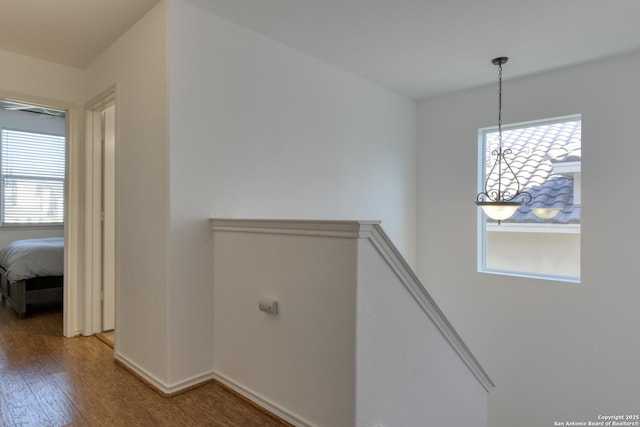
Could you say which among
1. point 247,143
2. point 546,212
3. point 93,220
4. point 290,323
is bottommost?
point 290,323

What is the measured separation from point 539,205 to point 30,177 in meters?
7.15

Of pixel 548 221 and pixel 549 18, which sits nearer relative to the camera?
pixel 549 18

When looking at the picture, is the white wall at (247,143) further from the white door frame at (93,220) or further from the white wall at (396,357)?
the white door frame at (93,220)

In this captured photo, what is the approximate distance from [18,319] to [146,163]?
2768 mm

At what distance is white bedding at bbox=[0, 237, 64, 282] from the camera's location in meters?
3.86

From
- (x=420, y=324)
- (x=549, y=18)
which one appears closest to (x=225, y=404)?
(x=420, y=324)

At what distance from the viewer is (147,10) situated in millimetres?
2410

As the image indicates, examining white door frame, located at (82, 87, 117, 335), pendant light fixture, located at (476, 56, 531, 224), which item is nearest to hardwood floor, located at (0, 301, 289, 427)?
white door frame, located at (82, 87, 117, 335)

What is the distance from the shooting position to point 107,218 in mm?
3412

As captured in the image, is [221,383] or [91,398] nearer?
[91,398]

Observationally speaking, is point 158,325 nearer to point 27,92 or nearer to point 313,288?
point 313,288

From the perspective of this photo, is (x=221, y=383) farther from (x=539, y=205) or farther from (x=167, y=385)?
(x=539, y=205)

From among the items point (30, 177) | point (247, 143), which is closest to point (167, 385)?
point (247, 143)

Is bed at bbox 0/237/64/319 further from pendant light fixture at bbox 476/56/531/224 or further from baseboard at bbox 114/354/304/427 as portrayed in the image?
pendant light fixture at bbox 476/56/531/224
